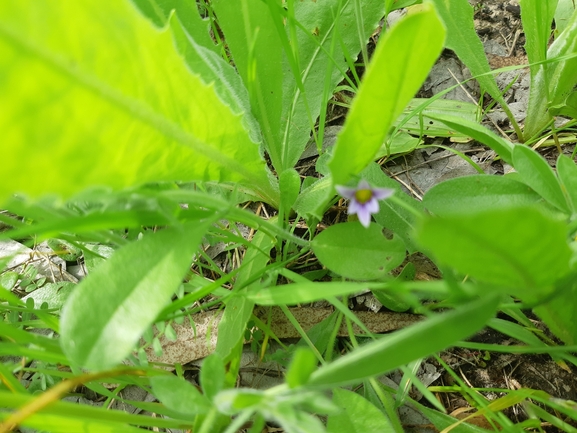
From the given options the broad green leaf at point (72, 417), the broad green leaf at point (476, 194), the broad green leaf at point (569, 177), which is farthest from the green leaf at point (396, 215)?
the broad green leaf at point (72, 417)

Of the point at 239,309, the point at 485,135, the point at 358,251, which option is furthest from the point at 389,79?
the point at 239,309

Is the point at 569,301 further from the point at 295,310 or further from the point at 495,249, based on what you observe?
the point at 295,310

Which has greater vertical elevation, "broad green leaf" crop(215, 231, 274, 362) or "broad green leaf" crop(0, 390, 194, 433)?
"broad green leaf" crop(0, 390, 194, 433)

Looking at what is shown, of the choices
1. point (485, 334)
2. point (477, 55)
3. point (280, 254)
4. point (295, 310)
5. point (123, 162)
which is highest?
point (123, 162)

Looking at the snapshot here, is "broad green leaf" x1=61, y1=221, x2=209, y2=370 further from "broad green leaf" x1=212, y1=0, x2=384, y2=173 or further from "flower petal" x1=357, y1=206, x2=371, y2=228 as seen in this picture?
"broad green leaf" x1=212, y1=0, x2=384, y2=173

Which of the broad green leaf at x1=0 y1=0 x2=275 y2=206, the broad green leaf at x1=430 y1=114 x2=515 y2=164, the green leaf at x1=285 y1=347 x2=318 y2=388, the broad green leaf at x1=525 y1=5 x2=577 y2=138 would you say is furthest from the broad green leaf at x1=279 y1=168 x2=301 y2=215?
the broad green leaf at x1=525 y1=5 x2=577 y2=138

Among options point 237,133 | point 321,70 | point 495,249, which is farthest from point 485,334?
point 321,70

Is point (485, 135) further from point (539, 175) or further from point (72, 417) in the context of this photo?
point (72, 417)
